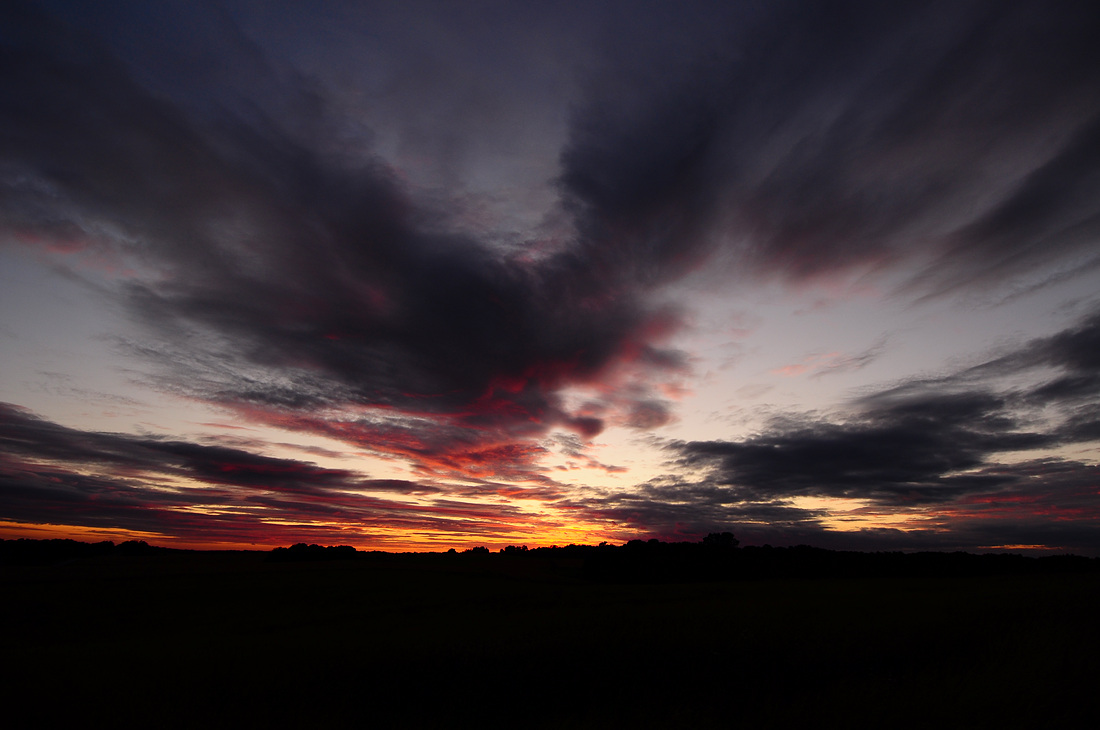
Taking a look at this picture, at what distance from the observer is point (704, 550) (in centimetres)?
10894

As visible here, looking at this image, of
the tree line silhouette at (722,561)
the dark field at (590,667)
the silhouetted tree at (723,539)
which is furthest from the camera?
the silhouetted tree at (723,539)

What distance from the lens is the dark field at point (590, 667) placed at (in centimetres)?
1525

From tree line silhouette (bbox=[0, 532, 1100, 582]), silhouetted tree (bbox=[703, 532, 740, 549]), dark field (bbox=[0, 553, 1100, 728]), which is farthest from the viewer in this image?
silhouetted tree (bbox=[703, 532, 740, 549])

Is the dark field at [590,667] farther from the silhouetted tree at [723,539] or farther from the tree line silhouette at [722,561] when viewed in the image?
the silhouetted tree at [723,539]

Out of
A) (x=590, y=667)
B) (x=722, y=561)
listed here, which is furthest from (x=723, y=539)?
(x=590, y=667)

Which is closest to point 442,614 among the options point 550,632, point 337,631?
point 337,631

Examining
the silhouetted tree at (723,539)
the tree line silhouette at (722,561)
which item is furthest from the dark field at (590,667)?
the silhouetted tree at (723,539)

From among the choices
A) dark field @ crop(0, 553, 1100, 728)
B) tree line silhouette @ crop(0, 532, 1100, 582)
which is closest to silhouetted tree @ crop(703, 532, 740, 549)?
tree line silhouette @ crop(0, 532, 1100, 582)

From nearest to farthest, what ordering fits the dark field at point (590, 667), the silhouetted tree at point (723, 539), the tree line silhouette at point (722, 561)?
the dark field at point (590, 667) < the tree line silhouette at point (722, 561) < the silhouetted tree at point (723, 539)

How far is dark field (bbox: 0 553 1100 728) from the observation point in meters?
15.2

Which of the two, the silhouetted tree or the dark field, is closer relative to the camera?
the dark field

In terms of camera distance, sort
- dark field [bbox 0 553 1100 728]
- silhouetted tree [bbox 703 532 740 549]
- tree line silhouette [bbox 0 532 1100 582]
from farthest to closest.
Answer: silhouetted tree [bbox 703 532 740 549] → tree line silhouette [bbox 0 532 1100 582] → dark field [bbox 0 553 1100 728]

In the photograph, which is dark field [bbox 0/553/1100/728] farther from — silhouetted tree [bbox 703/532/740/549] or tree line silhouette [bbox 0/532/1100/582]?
silhouetted tree [bbox 703/532/740/549]

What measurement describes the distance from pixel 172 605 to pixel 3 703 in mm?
30041
